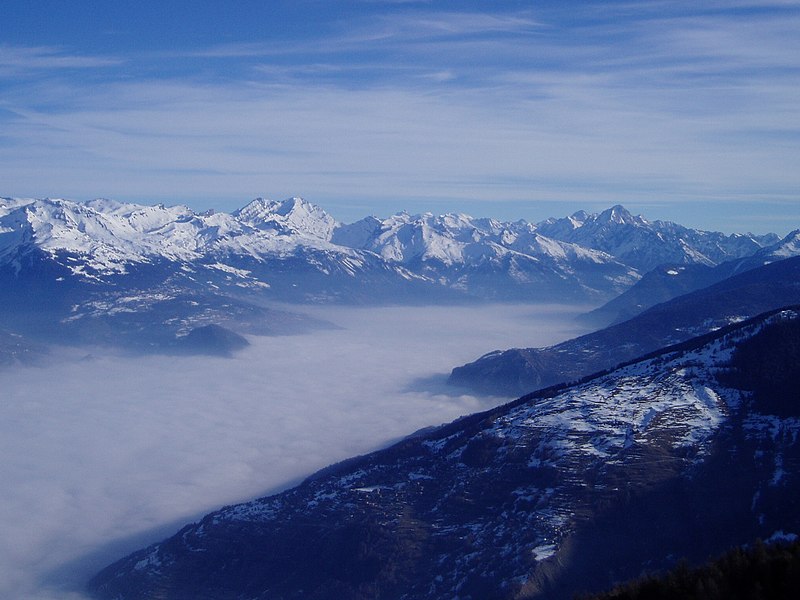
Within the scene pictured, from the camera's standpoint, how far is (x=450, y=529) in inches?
4023

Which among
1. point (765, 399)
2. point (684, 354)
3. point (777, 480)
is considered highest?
point (684, 354)

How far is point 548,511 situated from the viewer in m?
98.1

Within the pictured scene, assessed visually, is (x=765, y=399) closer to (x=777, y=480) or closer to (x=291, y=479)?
(x=777, y=480)

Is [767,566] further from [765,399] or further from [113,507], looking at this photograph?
[113,507]

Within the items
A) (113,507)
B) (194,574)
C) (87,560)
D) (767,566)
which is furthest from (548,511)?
(113,507)

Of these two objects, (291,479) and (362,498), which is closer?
(362,498)

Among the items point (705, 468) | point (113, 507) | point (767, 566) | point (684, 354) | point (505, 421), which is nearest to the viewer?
point (767, 566)

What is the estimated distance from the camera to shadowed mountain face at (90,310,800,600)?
89.4 m

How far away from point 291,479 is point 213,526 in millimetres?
66375

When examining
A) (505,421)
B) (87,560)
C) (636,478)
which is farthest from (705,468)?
(87,560)

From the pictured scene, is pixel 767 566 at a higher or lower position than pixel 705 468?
higher

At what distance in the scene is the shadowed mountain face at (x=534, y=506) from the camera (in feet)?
293

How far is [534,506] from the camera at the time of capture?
10044 centimetres

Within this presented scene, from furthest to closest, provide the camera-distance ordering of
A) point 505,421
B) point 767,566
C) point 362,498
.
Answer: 1. point 505,421
2. point 362,498
3. point 767,566
